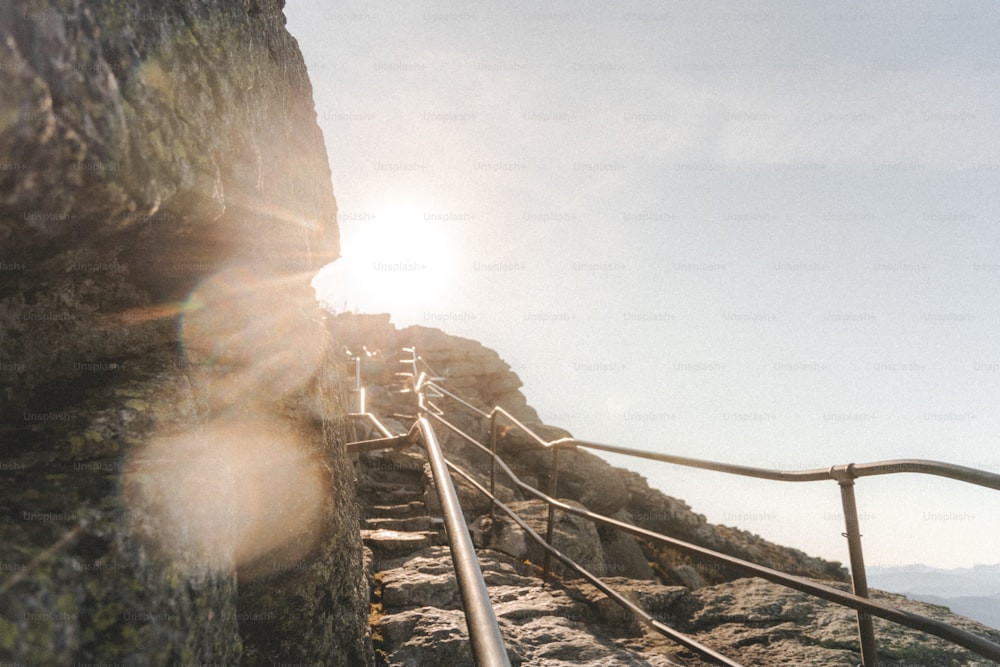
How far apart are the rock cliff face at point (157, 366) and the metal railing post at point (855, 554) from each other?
2555 mm

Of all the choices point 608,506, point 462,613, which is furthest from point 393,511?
point 608,506

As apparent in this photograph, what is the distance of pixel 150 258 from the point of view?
2.55 metres

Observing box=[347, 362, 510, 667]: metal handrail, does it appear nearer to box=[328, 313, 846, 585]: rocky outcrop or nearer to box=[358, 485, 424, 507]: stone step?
box=[328, 313, 846, 585]: rocky outcrop

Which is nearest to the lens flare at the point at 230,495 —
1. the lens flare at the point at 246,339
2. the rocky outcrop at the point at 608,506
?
the lens flare at the point at 246,339

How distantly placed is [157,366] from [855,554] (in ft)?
10.6

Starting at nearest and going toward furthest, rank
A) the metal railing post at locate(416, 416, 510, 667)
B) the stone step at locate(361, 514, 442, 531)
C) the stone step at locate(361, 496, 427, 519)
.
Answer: the metal railing post at locate(416, 416, 510, 667)
the stone step at locate(361, 514, 442, 531)
the stone step at locate(361, 496, 427, 519)

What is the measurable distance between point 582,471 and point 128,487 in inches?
474

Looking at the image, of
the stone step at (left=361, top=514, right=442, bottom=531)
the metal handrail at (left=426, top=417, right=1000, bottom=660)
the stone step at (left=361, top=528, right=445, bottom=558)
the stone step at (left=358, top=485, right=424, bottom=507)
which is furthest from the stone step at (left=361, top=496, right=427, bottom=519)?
the metal handrail at (left=426, top=417, right=1000, bottom=660)

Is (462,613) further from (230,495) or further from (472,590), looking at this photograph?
(472,590)

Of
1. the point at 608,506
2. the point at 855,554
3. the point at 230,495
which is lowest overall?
the point at 608,506

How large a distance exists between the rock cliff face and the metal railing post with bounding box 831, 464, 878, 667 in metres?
2.55

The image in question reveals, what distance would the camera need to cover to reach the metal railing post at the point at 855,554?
225 centimetres

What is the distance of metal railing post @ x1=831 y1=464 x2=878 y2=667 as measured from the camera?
2246 mm

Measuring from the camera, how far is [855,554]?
2270 mm
